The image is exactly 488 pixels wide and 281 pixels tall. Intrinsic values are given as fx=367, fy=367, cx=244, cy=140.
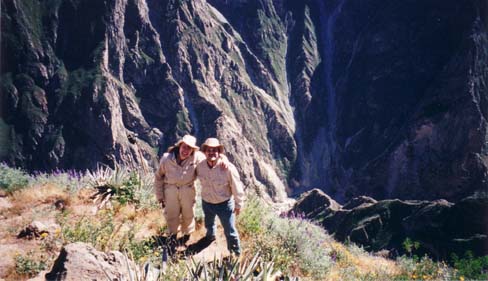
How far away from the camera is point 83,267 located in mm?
4207

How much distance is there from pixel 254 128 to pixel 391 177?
53023mm

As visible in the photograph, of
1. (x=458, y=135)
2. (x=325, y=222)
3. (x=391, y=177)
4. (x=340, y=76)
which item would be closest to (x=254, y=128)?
(x=340, y=76)

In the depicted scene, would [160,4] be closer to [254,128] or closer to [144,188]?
[254,128]

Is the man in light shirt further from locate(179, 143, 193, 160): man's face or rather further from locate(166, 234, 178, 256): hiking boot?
locate(166, 234, 178, 256): hiking boot

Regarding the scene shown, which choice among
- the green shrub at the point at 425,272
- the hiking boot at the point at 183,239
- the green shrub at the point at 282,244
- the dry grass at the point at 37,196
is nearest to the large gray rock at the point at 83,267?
the hiking boot at the point at 183,239

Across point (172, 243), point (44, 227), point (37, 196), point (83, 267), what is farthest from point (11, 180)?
point (83, 267)

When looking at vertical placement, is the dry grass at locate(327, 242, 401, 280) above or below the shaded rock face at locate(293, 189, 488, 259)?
above

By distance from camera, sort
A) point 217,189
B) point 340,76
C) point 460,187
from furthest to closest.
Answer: point 340,76 < point 460,187 < point 217,189

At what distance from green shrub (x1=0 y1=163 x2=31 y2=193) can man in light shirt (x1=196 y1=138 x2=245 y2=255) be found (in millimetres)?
5636

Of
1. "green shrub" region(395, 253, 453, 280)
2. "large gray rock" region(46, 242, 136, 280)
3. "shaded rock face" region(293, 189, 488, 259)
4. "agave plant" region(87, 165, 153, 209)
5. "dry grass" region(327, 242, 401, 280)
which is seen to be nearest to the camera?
"large gray rock" region(46, 242, 136, 280)

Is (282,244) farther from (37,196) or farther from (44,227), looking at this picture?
(37,196)

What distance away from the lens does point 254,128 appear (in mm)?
127875

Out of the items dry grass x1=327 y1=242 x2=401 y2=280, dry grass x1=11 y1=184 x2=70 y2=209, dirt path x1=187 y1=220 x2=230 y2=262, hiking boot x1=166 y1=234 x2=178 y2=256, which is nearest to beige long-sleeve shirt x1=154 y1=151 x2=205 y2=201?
hiking boot x1=166 y1=234 x2=178 y2=256

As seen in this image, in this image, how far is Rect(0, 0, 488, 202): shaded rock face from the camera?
83.6 meters
